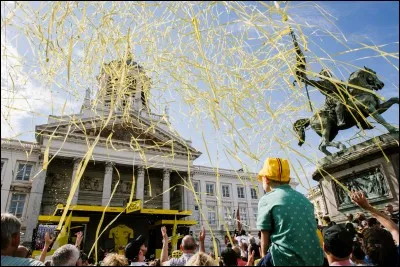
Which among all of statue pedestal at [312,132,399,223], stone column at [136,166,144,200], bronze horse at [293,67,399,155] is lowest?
statue pedestal at [312,132,399,223]

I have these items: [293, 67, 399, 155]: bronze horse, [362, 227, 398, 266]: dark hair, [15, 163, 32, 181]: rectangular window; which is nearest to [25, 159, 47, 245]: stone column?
[15, 163, 32, 181]: rectangular window

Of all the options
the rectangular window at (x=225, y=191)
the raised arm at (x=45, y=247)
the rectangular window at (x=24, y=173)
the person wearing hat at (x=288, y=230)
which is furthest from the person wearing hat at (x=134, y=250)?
the rectangular window at (x=225, y=191)

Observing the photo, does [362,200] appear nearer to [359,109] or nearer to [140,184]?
[359,109]

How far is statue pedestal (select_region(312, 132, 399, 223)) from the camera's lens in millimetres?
4562

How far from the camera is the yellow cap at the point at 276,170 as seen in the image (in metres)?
2.13

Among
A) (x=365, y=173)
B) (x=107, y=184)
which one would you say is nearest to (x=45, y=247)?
(x=365, y=173)

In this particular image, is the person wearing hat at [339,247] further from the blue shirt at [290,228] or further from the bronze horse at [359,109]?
the bronze horse at [359,109]

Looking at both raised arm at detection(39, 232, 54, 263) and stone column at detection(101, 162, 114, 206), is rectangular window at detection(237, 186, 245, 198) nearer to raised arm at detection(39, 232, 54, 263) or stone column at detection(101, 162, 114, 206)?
stone column at detection(101, 162, 114, 206)

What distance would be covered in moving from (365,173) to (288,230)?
13.1 ft

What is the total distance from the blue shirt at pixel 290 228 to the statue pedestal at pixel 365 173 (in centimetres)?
255

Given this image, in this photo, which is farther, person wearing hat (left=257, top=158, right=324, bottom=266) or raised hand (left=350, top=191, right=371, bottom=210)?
raised hand (left=350, top=191, right=371, bottom=210)

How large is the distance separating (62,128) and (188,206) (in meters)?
16.6

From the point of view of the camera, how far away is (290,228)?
1.82 meters

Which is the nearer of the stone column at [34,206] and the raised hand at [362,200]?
the raised hand at [362,200]
